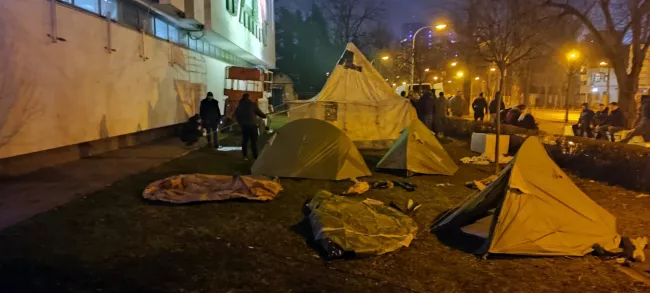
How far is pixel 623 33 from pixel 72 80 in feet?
54.1

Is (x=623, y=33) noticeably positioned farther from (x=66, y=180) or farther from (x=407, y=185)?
(x=66, y=180)

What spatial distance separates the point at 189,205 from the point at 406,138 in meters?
5.47

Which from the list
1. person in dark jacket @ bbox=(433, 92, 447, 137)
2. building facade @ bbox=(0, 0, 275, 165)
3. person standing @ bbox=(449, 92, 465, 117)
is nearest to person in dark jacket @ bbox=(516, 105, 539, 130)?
Answer: person in dark jacket @ bbox=(433, 92, 447, 137)

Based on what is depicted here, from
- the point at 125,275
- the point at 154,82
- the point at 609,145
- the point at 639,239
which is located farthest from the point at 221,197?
the point at 154,82

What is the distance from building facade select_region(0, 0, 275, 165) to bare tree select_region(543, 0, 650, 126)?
13.5m

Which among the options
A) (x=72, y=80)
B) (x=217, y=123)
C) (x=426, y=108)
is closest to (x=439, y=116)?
(x=426, y=108)

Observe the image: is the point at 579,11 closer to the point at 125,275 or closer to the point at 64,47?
the point at 64,47

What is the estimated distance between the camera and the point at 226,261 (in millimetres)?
5457

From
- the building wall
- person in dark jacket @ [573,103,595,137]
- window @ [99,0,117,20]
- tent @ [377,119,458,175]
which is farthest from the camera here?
person in dark jacket @ [573,103,595,137]

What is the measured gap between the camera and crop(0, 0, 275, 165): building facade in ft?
32.5

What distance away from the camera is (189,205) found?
7.87 metres

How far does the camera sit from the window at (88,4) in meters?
12.2

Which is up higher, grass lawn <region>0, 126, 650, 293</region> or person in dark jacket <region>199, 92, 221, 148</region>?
person in dark jacket <region>199, 92, 221, 148</region>

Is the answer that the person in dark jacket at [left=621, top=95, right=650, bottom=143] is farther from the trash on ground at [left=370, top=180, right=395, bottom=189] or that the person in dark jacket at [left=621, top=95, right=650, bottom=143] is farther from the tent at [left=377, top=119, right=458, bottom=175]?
the trash on ground at [left=370, top=180, right=395, bottom=189]
